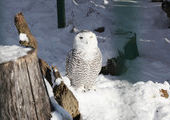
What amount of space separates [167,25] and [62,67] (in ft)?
10.5

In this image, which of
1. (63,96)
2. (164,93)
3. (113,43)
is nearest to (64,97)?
(63,96)

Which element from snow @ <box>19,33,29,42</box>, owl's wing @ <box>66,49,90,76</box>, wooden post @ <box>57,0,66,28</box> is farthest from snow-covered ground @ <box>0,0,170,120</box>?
snow @ <box>19,33,29,42</box>

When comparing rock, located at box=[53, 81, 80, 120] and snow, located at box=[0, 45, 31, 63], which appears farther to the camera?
rock, located at box=[53, 81, 80, 120]

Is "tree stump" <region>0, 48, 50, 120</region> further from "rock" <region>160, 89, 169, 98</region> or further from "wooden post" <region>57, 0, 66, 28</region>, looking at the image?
"wooden post" <region>57, 0, 66, 28</region>

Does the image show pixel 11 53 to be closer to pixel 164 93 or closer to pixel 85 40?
pixel 85 40

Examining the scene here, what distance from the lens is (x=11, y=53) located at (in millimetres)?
1458

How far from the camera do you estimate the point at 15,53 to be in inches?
57.3

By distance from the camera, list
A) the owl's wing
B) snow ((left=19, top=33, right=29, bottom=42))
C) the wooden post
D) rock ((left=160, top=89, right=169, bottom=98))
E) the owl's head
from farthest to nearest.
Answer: the wooden post → rock ((left=160, top=89, right=169, bottom=98)) → the owl's wing → the owl's head → snow ((left=19, top=33, right=29, bottom=42))

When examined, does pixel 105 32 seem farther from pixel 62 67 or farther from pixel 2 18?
pixel 2 18

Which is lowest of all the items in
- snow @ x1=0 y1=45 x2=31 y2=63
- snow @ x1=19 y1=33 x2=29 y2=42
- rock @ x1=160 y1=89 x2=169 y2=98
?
rock @ x1=160 y1=89 x2=169 y2=98

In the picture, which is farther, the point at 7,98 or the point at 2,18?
the point at 2,18

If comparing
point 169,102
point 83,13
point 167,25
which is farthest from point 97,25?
point 169,102

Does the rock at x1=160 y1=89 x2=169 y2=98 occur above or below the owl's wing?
below

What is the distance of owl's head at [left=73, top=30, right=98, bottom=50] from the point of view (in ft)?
8.49
